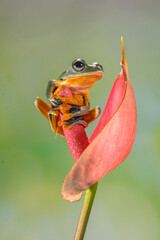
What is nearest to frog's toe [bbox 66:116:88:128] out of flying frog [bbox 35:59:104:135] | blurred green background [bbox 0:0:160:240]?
flying frog [bbox 35:59:104:135]

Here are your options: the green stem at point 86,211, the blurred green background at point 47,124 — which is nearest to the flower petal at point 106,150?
the green stem at point 86,211

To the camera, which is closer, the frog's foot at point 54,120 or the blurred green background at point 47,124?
the frog's foot at point 54,120

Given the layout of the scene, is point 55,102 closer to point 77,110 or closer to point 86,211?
point 77,110

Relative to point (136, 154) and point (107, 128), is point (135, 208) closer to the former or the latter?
point (136, 154)

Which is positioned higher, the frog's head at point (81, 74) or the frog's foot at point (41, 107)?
the frog's head at point (81, 74)

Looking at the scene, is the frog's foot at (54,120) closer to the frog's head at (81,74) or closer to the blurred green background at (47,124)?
the frog's head at (81,74)

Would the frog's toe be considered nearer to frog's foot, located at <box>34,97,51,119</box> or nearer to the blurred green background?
frog's foot, located at <box>34,97,51,119</box>

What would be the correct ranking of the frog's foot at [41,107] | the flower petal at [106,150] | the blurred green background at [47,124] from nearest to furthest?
1. the flower petal at [106,150]
2. the frog's foot at [41,107]
3. the blurred green background at [47,124]

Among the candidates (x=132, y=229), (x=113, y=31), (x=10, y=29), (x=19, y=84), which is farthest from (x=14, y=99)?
(x=132, y=229)
